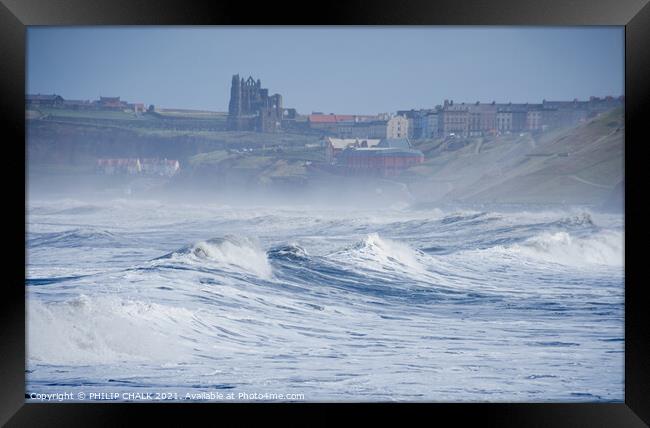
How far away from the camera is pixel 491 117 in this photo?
16.0 ft

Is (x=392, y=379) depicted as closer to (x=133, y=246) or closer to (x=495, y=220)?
(x=495, y=220)

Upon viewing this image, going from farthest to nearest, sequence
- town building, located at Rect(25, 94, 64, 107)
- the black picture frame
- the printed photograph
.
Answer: town building, located at Rect(25, 94, 64, 107)
the printed photograph
the black picture frame

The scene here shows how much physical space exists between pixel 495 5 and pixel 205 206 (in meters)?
2.23

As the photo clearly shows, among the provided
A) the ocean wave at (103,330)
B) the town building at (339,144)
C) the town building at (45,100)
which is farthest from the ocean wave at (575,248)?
the town building at (45,100)

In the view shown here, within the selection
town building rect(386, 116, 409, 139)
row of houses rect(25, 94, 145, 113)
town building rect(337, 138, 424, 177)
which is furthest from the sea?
row of houses rect(25, 94, 145, 113)

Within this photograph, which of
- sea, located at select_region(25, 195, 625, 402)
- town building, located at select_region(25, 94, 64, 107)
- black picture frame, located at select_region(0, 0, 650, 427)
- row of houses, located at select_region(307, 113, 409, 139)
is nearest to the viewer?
black picture frame, located at select_region(0, 0, 650, 427)

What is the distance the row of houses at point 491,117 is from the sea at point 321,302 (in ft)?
1.75

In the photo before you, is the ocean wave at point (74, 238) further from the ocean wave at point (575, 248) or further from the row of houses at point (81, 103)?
the ocean wave at point (575, 248)

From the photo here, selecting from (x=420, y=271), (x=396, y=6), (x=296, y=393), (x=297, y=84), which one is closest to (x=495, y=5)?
(x=396, y=6)

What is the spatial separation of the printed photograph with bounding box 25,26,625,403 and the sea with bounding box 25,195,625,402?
1 cm

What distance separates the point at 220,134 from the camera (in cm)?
489

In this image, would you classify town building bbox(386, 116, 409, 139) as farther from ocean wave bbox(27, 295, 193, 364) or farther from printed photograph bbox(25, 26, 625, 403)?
ocean wave bbox(27, 295, 193, 364)

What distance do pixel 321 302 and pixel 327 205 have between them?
642 mm

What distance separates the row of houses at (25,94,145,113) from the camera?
469cm
